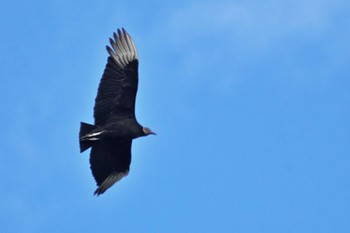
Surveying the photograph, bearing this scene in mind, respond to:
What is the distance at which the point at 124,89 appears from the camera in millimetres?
23922

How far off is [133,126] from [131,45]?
6.83ft

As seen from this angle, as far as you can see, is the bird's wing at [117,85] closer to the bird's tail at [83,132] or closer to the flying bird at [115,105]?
the flying bird at [115,105]

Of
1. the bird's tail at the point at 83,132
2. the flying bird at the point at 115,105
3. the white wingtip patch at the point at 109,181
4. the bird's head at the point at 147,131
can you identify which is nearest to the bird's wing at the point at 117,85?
the flying bird at the point at 115,105

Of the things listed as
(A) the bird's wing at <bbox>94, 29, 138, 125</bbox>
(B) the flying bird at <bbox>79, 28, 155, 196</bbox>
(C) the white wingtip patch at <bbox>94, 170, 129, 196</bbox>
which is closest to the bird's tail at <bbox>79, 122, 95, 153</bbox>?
(B) the flying bird at <bbox>79, 28, 155, 196</bbox>

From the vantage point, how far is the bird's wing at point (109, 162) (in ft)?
80.1

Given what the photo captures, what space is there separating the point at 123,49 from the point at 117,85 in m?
0.96

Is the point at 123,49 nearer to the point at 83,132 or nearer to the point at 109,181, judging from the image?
the point at 83,132

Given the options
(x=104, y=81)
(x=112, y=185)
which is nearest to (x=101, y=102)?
(x=104, y=81)

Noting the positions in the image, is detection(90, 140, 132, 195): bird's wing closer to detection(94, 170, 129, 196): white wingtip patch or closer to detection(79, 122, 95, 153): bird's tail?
detection(94, 170, 129, 196): white wingtip patch

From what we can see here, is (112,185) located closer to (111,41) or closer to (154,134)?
(154,134)

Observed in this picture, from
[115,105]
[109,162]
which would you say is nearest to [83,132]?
[115,105]

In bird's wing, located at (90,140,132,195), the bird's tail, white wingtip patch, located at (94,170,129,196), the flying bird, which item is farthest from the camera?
white wingtip patch, located at (94,170,129,196)

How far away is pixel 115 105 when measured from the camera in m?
24.0

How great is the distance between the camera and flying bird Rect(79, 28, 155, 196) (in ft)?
78.3
